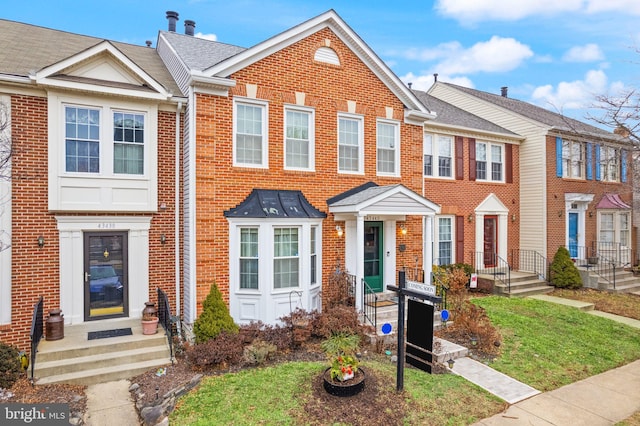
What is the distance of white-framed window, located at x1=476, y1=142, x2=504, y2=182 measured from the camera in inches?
609

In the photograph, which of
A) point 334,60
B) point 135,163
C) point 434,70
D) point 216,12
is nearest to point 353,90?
point 334,60

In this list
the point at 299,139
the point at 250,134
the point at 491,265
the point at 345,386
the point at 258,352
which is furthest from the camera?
the point at 491,265

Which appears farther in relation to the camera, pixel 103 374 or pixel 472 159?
pixel 472 159

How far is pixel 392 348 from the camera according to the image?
8.39 metres

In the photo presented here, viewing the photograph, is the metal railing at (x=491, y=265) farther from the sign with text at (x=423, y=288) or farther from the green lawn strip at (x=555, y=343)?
the sign with text at (x=423, y=288)

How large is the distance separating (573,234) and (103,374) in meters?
19.4

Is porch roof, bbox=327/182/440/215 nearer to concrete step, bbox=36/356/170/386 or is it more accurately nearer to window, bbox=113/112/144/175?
window, bbox=113/112/144/175

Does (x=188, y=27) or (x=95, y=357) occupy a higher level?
(x=188, y=27)

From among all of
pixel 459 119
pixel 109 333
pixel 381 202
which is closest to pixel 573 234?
pixel 459 119

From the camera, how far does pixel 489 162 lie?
51.6ft

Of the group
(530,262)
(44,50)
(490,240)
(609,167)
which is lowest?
(530,262)

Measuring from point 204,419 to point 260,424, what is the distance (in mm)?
880

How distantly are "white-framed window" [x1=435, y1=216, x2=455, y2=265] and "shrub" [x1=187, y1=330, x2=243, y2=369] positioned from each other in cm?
943

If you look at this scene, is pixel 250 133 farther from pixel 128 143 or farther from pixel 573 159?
pixel 573 159
